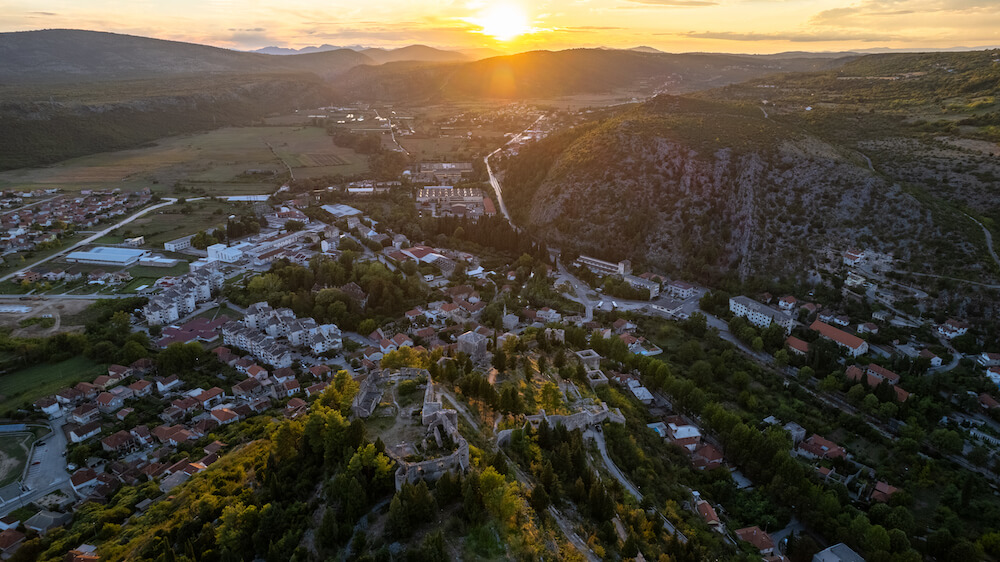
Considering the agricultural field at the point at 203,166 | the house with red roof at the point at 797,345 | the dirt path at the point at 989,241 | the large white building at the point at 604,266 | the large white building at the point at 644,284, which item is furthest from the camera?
the agricultural field at the point at 203,166

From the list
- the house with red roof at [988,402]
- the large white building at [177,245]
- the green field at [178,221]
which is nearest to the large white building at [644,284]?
the house with red roof at [988,402]

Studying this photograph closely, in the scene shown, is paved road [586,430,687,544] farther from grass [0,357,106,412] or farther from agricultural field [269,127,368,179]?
agricultural field [269,127,368,179]

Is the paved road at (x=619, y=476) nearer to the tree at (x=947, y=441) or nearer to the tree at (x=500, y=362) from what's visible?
the tree at (x=500, y=362)

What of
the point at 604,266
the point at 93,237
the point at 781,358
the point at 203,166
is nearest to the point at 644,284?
the point at 604,266

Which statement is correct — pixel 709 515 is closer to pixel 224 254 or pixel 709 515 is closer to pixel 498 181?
pixel 224 254

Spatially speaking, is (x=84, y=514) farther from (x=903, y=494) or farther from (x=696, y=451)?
(x=903, y=494)

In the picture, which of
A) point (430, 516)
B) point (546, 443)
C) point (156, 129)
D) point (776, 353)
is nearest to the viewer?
point (430, 516)

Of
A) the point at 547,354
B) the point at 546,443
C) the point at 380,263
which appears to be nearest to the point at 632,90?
the point at 380,263
